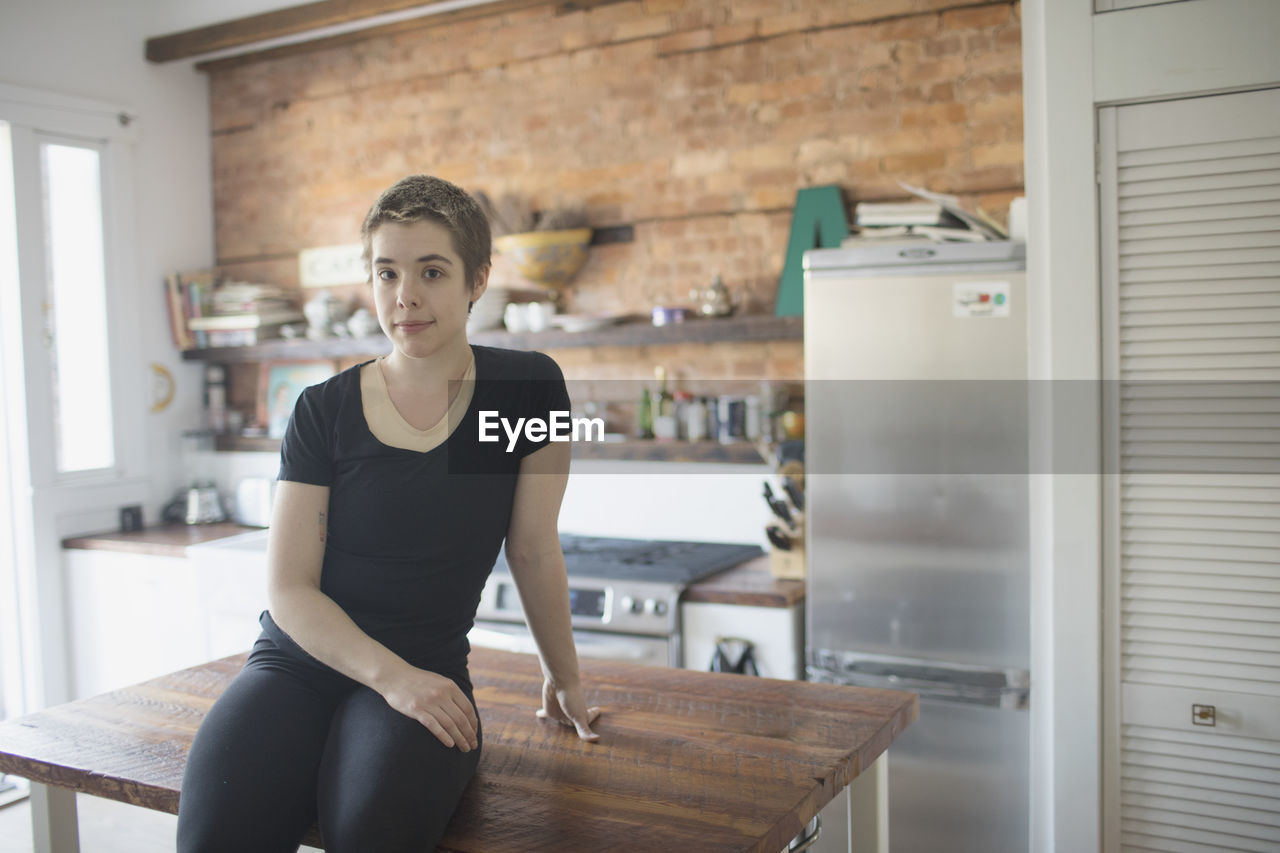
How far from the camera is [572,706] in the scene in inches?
68.5

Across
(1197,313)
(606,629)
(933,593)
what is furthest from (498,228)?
(1197,313)

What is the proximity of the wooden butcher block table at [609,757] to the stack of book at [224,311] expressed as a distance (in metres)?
2.77

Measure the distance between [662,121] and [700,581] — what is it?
1751 millimetres

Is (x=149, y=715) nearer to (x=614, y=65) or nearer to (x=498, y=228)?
(x=498, y=228)

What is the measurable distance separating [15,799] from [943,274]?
371cm

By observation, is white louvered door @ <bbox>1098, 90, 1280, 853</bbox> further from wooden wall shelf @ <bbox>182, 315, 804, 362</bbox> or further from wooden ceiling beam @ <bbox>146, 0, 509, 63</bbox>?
wooden ceiling beam @ <bbox>146, 0, 509, 63</bbox>

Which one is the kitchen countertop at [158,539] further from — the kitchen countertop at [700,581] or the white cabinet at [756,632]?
the white cabinet at [756,632]

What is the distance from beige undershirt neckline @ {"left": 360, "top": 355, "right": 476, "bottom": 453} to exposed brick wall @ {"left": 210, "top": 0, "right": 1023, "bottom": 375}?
223cm

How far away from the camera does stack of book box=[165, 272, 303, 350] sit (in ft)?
15.1

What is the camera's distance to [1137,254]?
2.39m

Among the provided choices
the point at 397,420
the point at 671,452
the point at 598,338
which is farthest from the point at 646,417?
the point at 397,420

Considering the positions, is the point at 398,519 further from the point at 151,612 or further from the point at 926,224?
the point at 151,612

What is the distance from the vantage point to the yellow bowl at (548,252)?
387 centimetres

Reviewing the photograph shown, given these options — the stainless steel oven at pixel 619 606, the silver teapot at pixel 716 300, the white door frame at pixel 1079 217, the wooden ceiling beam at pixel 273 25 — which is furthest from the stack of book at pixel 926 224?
the wooden ceiling beam at pixel 273 25
